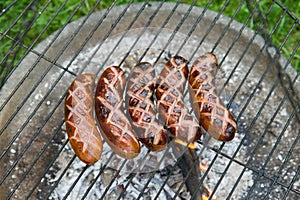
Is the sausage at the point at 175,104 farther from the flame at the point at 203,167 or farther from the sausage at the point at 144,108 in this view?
the flame at the point at 203,167

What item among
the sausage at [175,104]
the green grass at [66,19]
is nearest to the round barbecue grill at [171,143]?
the sausage at [175,104]

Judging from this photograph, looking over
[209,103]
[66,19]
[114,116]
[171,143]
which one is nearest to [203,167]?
[171,143]

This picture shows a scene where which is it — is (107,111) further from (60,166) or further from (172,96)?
(60,166)

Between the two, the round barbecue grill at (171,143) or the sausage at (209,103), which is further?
the round barbecue grill at (171,143)

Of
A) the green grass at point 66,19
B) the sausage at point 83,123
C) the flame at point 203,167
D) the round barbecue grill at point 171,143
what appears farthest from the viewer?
the green grass at point 66,19

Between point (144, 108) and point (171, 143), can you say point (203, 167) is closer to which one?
point (171, 143)

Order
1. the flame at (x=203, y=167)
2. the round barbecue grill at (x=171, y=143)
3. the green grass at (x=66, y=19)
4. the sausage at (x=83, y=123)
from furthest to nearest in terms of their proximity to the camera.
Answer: the green grass at (x=66, y=19), the flame at (x=203, y=167), the round barbecue grill at (x=171, y=143), the sausage at (x=83, y=123)
